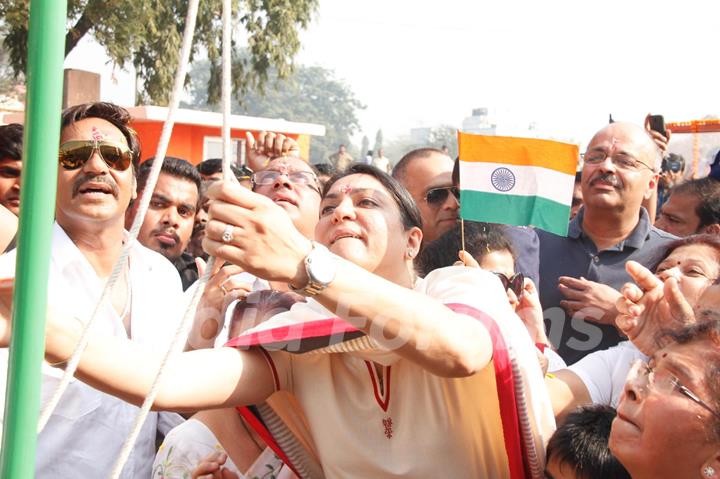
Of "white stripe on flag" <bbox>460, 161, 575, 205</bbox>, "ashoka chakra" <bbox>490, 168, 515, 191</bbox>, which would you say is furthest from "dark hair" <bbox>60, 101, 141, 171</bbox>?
"ashoka chakra" <bbox>490, 168, 515, 191</bbox>

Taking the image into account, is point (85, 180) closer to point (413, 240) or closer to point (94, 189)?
point (94, 189)

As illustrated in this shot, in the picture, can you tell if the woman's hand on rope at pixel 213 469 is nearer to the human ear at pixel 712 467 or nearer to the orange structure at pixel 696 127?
the human ear at pixel 712 467

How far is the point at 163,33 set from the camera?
44.8 ft

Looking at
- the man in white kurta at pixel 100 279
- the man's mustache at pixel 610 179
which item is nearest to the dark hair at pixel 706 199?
the man's mustache at pixel 610 179

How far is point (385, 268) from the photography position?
226 cm

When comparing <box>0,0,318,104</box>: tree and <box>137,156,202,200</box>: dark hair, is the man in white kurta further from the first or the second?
<box>0,0,318,104</box>: tree

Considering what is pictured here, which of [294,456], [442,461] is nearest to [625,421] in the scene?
[442,461]

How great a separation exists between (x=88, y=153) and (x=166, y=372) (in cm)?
117

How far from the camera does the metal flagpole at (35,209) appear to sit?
1.12 metres

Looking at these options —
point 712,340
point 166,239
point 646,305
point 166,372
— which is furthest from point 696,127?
point 166,372

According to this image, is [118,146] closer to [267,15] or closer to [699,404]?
[699,404]

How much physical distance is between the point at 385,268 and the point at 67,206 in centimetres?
106

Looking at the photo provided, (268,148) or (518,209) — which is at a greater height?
(268,148)

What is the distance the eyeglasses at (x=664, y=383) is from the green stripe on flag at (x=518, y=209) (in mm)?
1418
